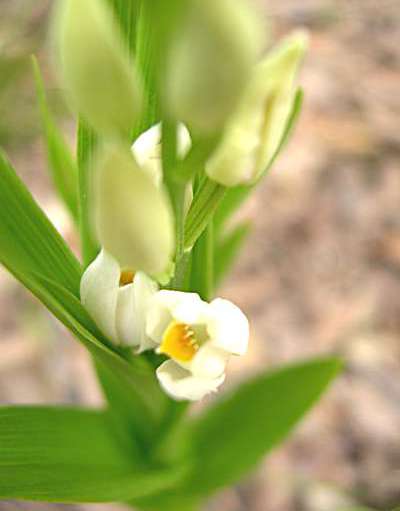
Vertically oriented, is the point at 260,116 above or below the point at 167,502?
above

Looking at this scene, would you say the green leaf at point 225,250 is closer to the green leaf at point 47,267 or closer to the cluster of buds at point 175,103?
the green leaf at point 47,267

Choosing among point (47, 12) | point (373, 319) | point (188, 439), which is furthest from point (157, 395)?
point (47, 12)

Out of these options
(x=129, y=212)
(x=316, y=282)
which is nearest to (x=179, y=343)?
(x=129, y=212)

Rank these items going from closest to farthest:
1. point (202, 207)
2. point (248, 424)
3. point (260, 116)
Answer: point (260, 116), point (202, 207), point (248, 424)

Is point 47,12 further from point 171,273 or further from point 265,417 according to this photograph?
point 171,273

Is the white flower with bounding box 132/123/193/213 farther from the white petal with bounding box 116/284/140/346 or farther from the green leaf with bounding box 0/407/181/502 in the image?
the green leaf with bounding box 0/407/181/502

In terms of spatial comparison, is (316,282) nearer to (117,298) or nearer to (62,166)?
(62,166)
